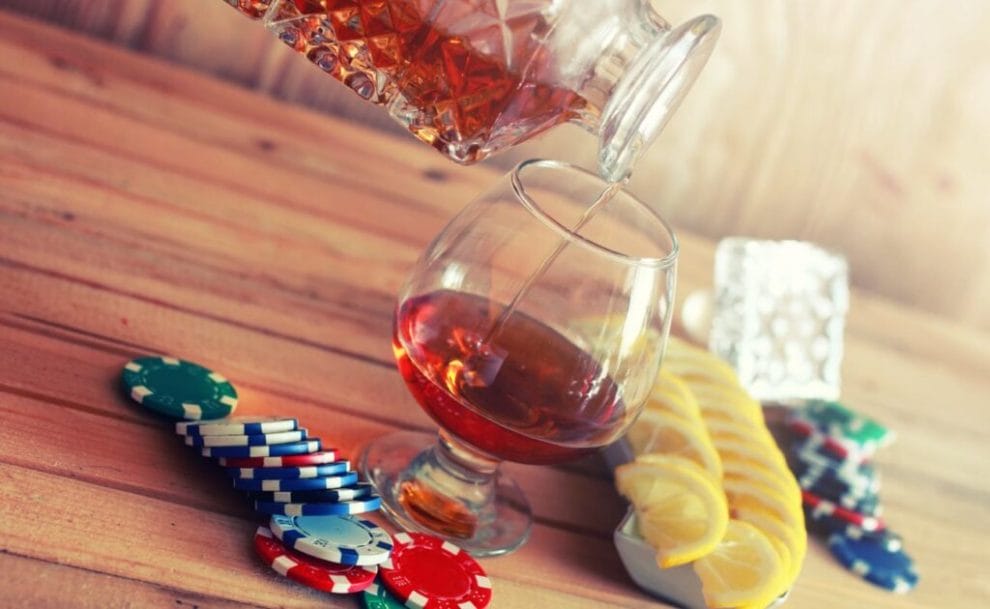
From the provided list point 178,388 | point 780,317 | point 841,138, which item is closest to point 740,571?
point 178,388

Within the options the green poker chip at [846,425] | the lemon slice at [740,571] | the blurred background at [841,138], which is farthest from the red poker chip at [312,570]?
the blurred background at [841,138]

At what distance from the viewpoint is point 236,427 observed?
27.2 inches

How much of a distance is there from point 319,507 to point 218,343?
25 cm

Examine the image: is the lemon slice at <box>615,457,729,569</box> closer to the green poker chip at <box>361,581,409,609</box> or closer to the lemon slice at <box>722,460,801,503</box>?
the lemon slice at <box>722,460,801,503</box>

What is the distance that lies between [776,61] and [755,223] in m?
0.23

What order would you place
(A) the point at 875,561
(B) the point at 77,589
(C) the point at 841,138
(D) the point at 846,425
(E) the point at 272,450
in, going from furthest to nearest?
(C) the point at 841,138
(D) the point at 846,425
(A) the point at 875,561
(E) the point at 272,450
(B) the point at 77,589

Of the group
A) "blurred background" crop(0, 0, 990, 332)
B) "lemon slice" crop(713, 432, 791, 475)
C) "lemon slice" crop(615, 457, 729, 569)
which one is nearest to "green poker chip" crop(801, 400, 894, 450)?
"lemon slice" crop(713, 432, 791, 475)

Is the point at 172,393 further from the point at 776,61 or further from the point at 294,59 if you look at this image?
the point at 776,61

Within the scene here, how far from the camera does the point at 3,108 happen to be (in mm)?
1064

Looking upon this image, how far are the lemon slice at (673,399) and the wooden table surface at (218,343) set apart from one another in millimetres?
84

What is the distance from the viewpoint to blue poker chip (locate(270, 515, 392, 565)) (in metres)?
0.64

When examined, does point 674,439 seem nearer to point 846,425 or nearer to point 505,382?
point 505,382

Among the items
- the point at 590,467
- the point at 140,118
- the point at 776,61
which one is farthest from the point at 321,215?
the point at 776,61

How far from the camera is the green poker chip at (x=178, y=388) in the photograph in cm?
73
